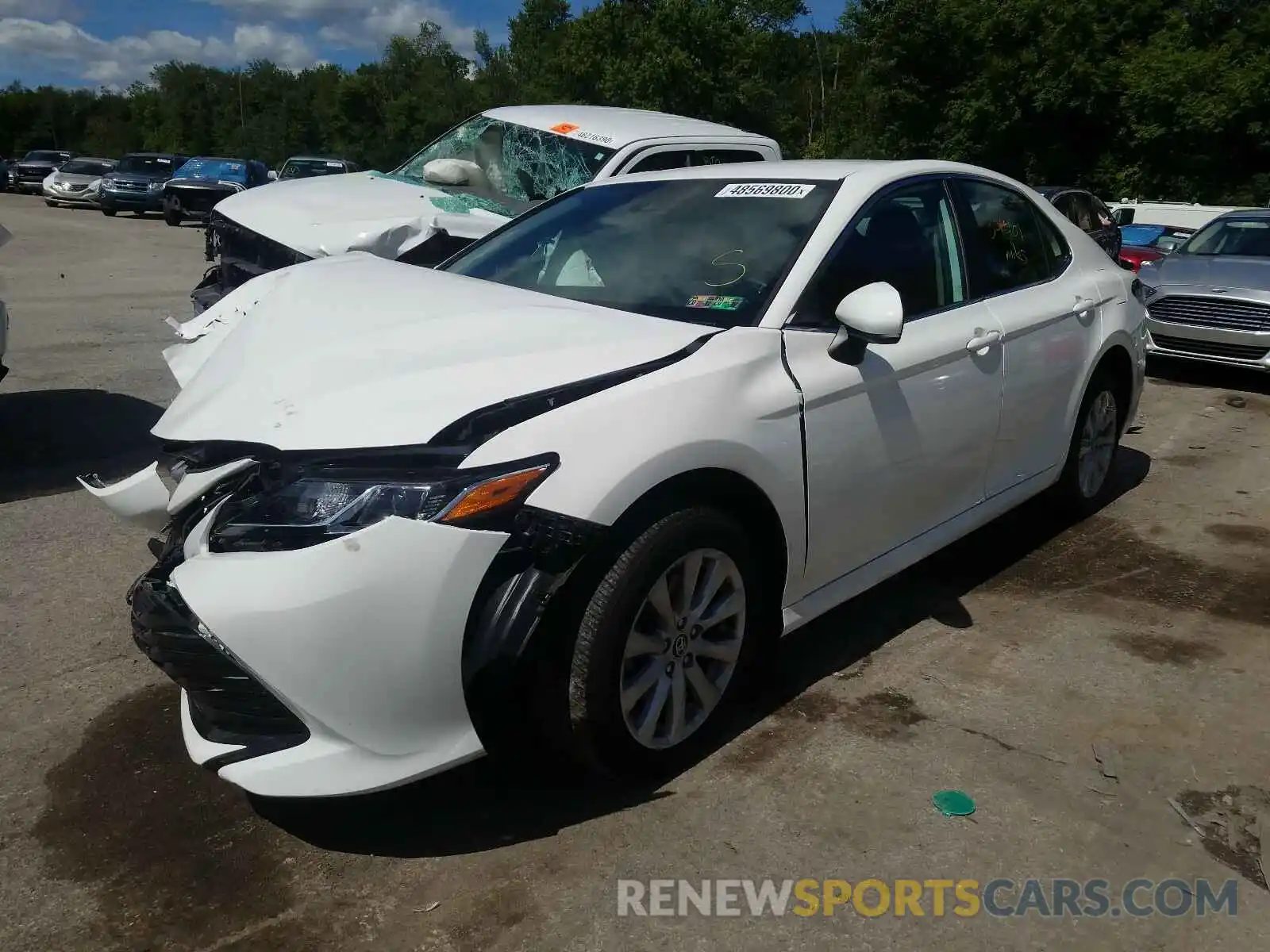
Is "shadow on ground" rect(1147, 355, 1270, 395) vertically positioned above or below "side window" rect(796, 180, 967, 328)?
below

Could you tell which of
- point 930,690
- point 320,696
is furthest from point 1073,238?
point 320,696

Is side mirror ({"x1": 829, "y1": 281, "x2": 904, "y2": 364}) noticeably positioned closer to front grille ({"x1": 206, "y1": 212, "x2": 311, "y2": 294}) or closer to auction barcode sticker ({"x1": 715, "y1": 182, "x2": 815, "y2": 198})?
auction barcode sticker ({"x1": 715, "y1": 182, "x2": 815, "y2": 198})

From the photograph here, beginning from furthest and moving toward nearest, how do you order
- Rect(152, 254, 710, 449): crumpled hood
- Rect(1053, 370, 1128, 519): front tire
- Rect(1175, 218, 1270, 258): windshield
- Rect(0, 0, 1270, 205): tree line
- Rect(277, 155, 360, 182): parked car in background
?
1. Rect(0, 0, 1270, 205): tree line
2. Rect(277, 155, 360, 182): parked car in background
3. Rect(1175, 218, 1270, 258): windshield
4. Rect(1053, 370, 1128, 519): front tire
5. Rect(152, 254, 710, 449): crumpled hood

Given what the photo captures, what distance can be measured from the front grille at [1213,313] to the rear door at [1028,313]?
16.1 feet

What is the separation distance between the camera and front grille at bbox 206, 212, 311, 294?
6090 mm

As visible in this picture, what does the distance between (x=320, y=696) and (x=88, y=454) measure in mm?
4277

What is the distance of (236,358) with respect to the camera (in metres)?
3.14

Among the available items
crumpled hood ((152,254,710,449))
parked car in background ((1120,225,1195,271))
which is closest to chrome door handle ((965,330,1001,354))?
crumpled hood ((152,254,710,449))

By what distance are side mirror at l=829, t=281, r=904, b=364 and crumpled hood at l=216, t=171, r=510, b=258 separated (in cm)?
360

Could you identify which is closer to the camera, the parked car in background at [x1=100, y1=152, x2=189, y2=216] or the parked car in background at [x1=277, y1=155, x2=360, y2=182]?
the parked car in background at [x1=277, y1=155, x2=360, y2=182]

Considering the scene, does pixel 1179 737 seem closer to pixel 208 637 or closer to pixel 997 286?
pixel 997 286

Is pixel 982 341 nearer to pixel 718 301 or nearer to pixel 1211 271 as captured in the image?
pixel 718 301

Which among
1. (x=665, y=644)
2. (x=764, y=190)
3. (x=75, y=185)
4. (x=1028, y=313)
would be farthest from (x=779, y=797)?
(x=75, y=185)

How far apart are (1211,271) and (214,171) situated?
871 inches
